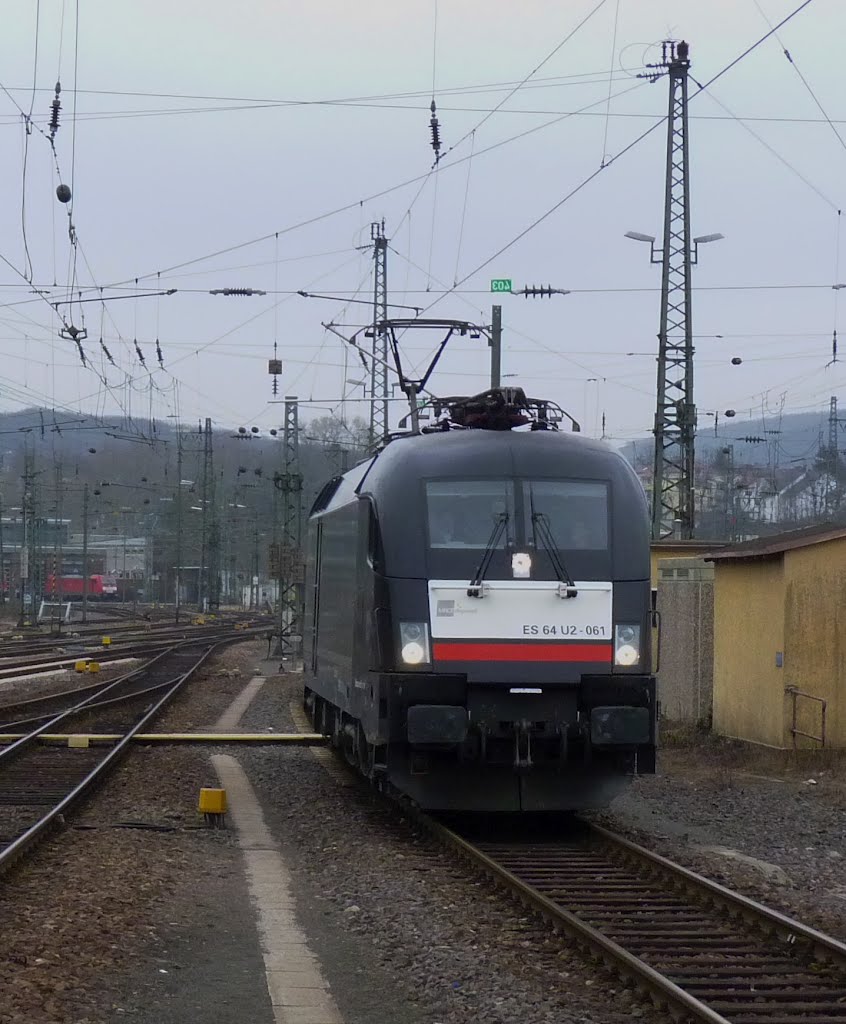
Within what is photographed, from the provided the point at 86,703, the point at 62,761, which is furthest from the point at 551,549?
the point at 86,703

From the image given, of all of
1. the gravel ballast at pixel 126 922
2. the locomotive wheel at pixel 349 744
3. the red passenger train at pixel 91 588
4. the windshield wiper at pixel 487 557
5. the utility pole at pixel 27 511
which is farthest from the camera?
the red passenger train at pixel 91 588

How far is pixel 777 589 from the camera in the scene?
1778cm

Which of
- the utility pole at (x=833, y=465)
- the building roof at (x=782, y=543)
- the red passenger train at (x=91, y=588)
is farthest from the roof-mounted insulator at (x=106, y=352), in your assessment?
the red passenger train at (x=91, y=588)

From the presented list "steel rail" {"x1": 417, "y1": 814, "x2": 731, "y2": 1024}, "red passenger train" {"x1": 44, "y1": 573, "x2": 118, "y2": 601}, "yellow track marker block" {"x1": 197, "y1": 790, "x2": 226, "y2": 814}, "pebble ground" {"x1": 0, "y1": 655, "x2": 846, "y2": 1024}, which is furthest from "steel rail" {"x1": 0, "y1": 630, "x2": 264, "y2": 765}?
"red passenger train" {"x1": 44, "y1": 573, "x2": 118, "y2": 601}

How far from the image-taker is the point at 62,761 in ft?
56.3

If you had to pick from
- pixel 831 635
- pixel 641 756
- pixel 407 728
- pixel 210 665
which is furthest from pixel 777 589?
pixel 210 665

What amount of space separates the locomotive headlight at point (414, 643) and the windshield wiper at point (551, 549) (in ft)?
3.74

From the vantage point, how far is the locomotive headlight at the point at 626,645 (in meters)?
11.3

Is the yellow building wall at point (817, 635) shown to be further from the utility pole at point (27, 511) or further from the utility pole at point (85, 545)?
the utility pole at point (85, 545)

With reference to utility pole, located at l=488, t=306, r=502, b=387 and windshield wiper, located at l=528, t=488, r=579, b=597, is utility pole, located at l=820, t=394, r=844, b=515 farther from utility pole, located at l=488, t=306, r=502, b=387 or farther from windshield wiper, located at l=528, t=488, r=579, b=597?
windshield wiper, located at l=528, t=488, r=579, b=597

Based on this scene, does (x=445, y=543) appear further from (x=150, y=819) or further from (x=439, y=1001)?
(x=439, y=1001)

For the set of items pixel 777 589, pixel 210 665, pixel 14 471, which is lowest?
pixel 210 665

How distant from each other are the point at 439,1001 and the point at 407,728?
4.19 metres

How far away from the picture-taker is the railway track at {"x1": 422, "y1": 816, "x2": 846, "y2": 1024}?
6.41 metres
